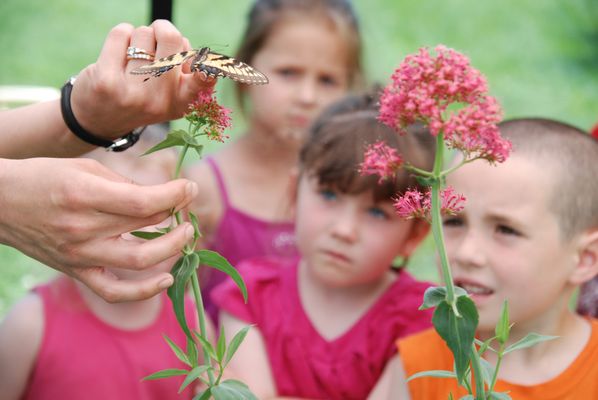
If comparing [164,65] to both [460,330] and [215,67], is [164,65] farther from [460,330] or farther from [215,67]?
[460,330]

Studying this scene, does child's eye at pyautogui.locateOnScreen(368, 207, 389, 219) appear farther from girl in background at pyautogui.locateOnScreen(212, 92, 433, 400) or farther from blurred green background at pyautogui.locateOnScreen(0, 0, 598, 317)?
blurred green background at pyautogui.locateOnScreen(0, 0, 598, 317)

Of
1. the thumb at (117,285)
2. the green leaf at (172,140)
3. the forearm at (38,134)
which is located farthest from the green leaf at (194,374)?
the forearm at (38,134)

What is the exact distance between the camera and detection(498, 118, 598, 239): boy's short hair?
167 centimetres

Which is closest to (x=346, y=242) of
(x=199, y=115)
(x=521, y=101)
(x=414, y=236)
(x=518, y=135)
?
(x=414, y=236)

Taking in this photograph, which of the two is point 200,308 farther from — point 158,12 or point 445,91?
point 158,12

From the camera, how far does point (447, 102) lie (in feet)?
3.08

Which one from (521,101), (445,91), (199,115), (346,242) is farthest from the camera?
(521,101)

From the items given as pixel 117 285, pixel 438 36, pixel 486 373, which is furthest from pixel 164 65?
pixel 438 36

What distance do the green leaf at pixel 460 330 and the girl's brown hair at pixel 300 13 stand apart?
2285mm

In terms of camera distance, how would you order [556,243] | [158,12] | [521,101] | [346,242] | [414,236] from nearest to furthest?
[556,243] < [346,242] < [414,236] < [158,12] < [521,101]

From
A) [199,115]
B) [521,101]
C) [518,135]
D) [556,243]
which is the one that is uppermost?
[199,115]

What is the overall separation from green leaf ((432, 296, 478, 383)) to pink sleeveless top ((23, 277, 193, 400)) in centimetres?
134

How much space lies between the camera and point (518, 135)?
172 cm

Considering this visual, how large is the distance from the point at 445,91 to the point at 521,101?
566cm
